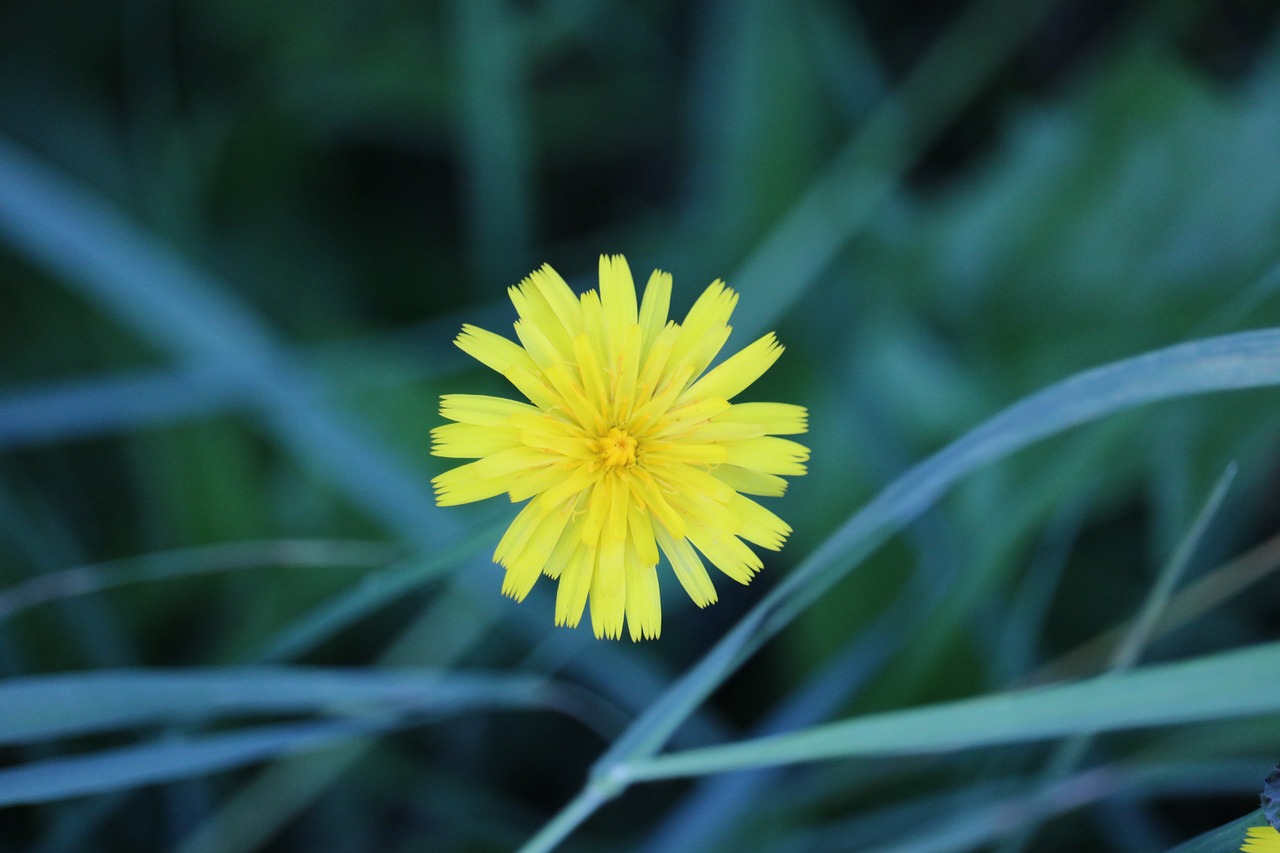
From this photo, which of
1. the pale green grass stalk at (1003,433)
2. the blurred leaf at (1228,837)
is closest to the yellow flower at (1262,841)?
the blurred leaf at (1228,837)

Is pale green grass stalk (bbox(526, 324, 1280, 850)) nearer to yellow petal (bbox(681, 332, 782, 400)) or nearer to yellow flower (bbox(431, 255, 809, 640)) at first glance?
yellow flower (bbox(431, 255, 809, 640))

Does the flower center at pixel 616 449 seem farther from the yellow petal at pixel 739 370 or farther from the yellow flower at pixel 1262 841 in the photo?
the yellow flower at pixel 1262 841

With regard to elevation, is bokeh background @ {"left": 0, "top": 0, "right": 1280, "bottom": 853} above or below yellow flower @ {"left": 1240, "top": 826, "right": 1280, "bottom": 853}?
above

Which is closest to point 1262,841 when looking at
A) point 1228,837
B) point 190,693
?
point 1228,837

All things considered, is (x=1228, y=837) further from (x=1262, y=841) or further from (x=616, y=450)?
(x=616, y=450)

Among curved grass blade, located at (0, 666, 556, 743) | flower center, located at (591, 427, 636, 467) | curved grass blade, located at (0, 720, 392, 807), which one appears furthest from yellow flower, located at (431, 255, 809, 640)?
curved grass blade, located at (0, 720, 392, 807)

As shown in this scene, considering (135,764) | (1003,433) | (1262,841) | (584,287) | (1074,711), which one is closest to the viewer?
(1074,711)
